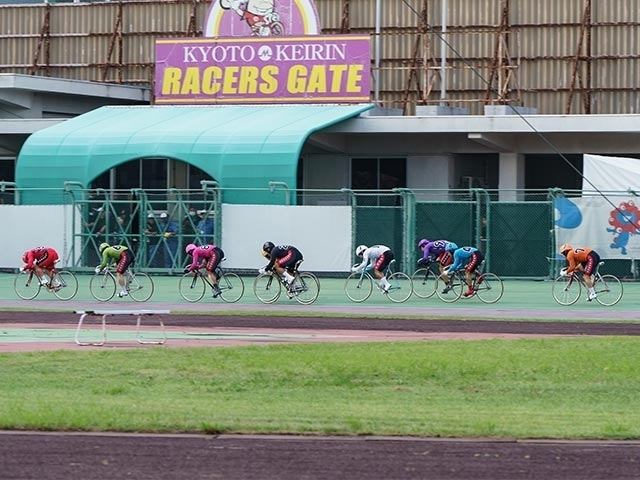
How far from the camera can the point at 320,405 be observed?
14.4 meters

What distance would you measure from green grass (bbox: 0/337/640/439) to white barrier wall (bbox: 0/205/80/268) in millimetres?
21246

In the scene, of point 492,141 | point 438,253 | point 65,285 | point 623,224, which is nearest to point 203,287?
point 65,285

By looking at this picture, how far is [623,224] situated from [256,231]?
9.49 m

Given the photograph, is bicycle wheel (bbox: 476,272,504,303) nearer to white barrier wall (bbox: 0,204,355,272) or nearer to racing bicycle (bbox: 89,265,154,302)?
white barrier wall (bbox: 0,204,355,272)

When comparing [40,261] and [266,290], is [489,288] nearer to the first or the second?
[266,290]

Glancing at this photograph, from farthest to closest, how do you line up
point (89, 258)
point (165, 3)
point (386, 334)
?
point (165, 3)
point (89, 258)
point (386, 334)

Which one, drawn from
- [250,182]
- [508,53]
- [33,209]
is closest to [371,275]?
[250,182]

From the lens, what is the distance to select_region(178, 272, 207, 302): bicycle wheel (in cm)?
3272

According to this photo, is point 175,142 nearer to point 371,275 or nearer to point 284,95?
point 284,95

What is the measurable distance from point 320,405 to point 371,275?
1887 centimetres

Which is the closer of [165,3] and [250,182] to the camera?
[250,182]

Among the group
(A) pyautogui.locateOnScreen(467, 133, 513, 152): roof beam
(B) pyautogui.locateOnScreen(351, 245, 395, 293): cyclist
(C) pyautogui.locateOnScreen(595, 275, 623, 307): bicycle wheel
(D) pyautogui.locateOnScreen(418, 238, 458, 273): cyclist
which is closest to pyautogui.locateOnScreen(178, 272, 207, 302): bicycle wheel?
(B) pyautogui.locateOnScreen(351, 245, 395, 293): cyclist

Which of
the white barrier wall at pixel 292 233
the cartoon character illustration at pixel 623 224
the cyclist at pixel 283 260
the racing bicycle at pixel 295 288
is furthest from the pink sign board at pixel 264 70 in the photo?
the cyclist at pixel 283 260

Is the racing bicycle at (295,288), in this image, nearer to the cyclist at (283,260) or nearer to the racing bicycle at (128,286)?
the cyclist at (283,260)
